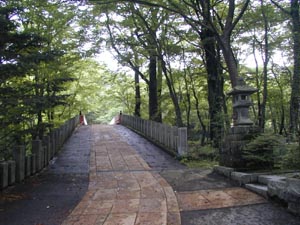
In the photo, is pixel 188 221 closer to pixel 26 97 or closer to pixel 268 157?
pixel 268 157

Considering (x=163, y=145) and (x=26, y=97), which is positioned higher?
(x=26, y=97)

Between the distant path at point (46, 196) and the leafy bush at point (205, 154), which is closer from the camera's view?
the distant path at point (46, 196)

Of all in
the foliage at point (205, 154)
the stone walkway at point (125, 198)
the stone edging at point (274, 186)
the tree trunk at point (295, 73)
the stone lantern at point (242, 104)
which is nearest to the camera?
the stone walkway at point (125, 198)

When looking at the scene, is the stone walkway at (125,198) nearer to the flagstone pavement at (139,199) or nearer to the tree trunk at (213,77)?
the flagstone pavement at (139,199)

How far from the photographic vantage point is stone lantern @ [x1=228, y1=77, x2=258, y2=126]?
588 centimetres

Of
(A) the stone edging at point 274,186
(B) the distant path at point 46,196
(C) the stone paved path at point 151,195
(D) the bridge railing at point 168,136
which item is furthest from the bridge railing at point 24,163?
(A) the stone edging at point 274,186

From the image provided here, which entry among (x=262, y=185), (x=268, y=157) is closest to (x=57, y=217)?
(x=262, y=185)

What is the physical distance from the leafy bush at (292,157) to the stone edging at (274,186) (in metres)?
0.57

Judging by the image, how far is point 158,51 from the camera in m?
10.3

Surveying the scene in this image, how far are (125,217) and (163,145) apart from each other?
6.43 meters

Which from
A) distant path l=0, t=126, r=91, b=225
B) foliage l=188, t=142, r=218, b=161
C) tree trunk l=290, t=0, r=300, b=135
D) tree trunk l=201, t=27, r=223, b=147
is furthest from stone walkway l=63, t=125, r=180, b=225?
tree trunk l=290, t=0, r=300, b=135

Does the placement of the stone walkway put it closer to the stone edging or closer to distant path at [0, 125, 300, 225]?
distant path at [0, 125, 300, 225]

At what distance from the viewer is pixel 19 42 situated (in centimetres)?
525

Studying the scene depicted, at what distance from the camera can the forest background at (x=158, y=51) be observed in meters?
5.43
